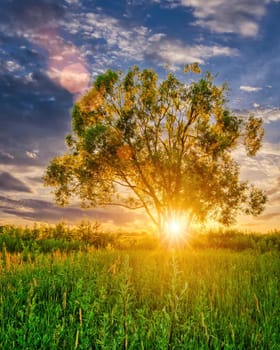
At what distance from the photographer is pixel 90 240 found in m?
17.7

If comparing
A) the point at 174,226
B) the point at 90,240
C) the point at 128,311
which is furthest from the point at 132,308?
the point at 174,226

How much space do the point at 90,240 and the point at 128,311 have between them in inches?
511

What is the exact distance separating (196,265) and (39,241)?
317 inches

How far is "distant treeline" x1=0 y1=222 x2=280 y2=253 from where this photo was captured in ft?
48.1

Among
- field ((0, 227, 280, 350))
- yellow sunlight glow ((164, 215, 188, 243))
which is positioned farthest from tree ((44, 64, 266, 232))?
field ((0, 227, 280, 350))

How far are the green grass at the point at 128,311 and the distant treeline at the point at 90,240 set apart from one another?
478 centimetres

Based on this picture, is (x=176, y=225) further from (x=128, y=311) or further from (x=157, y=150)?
(x=128, y=311)

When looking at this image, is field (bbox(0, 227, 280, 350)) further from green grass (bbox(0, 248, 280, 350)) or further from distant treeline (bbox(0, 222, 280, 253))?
distant treeline (bbox(0, 222, 280, 253))

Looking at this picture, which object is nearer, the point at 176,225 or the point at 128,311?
the point at 128,311

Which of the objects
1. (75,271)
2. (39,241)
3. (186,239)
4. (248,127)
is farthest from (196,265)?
(248,127)

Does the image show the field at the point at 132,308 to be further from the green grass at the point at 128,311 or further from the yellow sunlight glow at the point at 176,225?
the yellow sunlight glow at the point at 176,225

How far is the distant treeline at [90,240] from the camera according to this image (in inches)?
577

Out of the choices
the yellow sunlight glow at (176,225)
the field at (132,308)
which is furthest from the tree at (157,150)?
the field at (132,308)

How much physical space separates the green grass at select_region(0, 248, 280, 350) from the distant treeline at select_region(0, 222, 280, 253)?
4.78 meters
